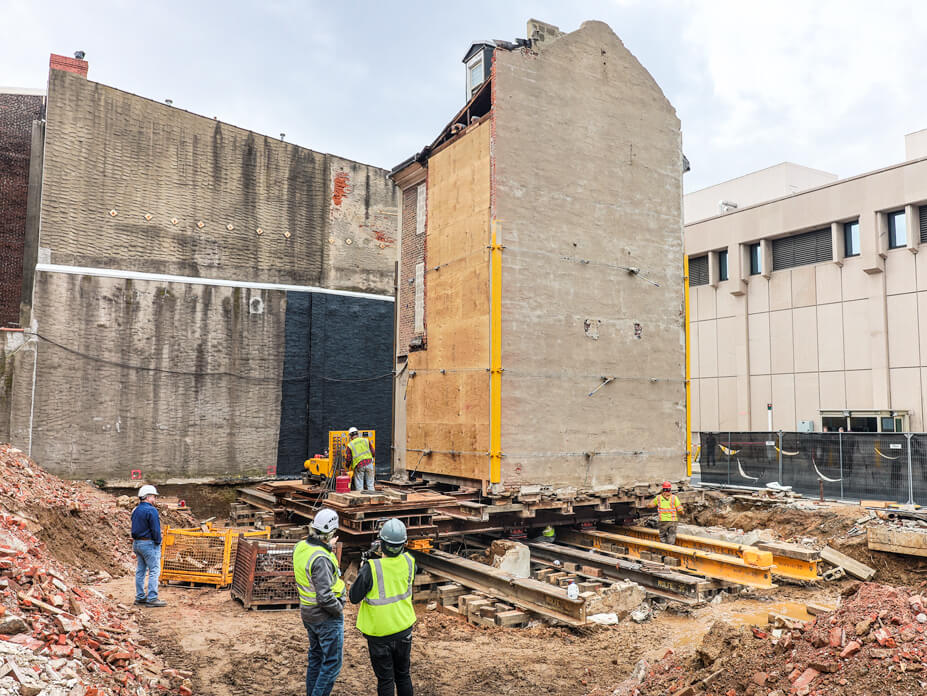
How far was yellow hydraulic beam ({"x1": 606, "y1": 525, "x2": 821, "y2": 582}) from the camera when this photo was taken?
11.4 m

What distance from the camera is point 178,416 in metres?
19.0

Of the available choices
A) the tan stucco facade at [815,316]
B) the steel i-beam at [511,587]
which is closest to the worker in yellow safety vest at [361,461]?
the steel i-beam at [511,587]

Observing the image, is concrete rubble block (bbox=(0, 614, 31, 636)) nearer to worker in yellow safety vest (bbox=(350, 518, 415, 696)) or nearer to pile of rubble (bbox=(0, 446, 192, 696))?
pile of rubble (bbox=(0, 446, 192, 696))

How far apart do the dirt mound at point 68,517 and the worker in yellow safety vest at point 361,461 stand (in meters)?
4.25

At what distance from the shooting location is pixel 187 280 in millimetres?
19484

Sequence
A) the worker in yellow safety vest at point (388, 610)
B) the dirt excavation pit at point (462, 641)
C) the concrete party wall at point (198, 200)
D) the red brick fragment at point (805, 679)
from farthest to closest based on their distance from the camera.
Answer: the concrete party wall at point (198, 200) → the worker in yellow safety vest at point (388, 610) → the dirt excavation pit at point (462, 641) → the red brick fragment at point (805, 679)

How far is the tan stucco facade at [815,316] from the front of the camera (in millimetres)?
24328

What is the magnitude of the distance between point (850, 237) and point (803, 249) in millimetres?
1843

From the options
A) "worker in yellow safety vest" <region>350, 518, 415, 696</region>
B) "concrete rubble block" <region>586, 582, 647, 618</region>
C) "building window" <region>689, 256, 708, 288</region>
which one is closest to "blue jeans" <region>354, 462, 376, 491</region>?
"concrete rubble block" <region>586, 582, 647, 618</region>

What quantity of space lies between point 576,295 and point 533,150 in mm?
2898

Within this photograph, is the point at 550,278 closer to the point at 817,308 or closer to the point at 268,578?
the point at 268,578

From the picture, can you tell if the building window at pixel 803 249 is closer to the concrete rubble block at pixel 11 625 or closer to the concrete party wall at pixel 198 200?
the concrete party wall at pixel 198 200

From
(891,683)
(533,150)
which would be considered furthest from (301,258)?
(891,683)

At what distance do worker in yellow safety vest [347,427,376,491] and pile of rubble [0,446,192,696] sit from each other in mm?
4846
